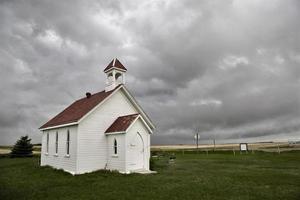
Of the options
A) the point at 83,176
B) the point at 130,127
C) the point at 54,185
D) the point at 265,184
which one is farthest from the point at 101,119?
the point at 265,184

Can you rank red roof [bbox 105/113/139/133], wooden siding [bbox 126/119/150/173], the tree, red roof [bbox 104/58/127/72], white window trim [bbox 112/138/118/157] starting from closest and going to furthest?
wooden siding [bbox 126/119/150/173]
red roof [bbox 105/113/139/133]
white window trim [bbox 112/138/118/157]
red roof [bbox 104/58/127/72]
the tree

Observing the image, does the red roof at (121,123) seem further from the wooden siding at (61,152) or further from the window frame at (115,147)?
the wooden siding at (61,152)

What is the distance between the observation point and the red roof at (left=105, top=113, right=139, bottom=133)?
2175cm

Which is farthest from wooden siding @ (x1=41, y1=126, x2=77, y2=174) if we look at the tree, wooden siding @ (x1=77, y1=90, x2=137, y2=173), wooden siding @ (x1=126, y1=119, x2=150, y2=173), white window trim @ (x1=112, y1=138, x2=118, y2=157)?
the tree

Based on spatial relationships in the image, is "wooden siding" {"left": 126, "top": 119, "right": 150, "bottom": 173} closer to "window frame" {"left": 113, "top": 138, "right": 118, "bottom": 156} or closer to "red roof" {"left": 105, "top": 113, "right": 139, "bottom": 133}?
"red roof" {"left": 105, "top": 113, "right": 139, "bottom": 133}

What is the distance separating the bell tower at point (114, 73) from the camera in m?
25.2

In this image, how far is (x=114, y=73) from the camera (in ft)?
82.8

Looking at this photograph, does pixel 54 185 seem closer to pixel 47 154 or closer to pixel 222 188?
pixel 222 188

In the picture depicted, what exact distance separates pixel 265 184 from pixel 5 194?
14.4 meters

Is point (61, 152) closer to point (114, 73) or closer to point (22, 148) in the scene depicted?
point (114, 73)

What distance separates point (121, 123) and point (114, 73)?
5.21 m

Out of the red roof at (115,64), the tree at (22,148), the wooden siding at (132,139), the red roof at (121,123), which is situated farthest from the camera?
→ the tree at (22,148)

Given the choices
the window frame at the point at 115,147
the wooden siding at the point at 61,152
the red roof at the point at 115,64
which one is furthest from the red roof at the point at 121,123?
the red roof at the point at 115,64

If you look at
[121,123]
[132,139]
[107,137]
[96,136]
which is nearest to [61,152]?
[96,136]
